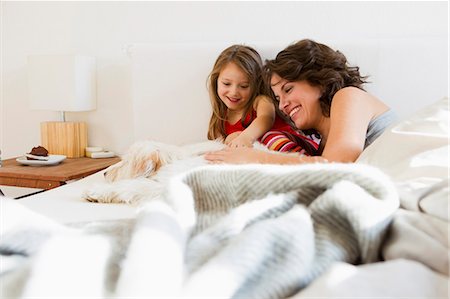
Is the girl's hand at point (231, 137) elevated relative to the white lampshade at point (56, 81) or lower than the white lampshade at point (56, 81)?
lower

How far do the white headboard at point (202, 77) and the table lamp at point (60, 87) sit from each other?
29 cm

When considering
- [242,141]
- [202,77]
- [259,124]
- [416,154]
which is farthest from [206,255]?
[202,77]

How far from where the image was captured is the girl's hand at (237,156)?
1.34 m

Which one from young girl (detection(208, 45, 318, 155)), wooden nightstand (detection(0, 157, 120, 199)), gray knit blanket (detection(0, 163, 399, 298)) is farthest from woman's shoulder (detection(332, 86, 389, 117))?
wooden nightstand (detection(0, 157, 120, 199))

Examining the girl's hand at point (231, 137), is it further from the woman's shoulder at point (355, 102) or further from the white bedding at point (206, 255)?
the white bedding at point (206, 255)

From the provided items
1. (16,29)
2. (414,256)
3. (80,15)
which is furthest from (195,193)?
(16,29)

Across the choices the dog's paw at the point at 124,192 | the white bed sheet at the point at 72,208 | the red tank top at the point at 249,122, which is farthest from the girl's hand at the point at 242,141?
the white bed sheet at the point at 72,208

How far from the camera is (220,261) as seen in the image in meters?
0.44

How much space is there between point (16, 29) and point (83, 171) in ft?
3.55

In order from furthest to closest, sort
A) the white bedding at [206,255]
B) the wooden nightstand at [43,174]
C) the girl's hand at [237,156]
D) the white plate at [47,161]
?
the white plate at [47,161]
the wooden nightstand at [43,174]
the girl's hand at [237,156]
the white bedding at [206,255]

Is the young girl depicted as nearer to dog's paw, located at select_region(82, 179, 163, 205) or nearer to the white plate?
dog's paw, located at select_region(82, 179, 163, 205)

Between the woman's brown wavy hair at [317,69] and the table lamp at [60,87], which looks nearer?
the woman's brown wavy hair at [317,69]

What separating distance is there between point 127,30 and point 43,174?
0.86m

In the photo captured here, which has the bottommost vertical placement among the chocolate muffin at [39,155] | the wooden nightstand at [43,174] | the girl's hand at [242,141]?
the wooden nightstand at [43,174]
